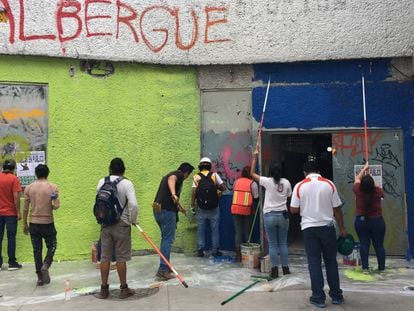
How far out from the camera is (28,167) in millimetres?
7301

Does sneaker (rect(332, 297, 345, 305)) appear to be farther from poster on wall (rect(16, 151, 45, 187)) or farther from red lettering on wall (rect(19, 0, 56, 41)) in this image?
red lettering on wall (rect(19, 0, 56, 41))

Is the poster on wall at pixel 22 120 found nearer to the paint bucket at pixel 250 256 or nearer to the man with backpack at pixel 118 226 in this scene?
the man with backpack at pixel 118 226

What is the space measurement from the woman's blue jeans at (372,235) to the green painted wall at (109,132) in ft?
9.41

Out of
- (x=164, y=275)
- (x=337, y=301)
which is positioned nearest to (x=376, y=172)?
(x=337, y=301)

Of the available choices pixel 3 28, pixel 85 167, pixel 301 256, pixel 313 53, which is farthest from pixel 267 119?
pixel 3 28

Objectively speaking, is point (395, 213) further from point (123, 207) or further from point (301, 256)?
point (123, 207)

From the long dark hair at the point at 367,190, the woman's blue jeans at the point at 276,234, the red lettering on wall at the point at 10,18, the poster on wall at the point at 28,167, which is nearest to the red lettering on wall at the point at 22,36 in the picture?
the red lettering on wall at the point at 10,18

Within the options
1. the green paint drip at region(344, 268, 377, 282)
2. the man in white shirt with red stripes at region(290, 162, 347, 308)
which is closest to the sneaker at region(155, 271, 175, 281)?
the man in white shirt with red stripes at region(290, 162, 347, 308)

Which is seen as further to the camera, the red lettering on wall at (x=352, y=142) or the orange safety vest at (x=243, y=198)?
the red lettering on wall at (x=352, y=142)

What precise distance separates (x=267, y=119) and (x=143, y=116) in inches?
87.4

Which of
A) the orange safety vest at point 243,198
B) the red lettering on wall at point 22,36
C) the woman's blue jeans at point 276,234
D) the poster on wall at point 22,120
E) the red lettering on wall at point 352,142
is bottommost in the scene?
the woman's blue jeans at point 276,234

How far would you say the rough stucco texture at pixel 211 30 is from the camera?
739cm

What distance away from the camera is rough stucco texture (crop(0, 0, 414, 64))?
739 cm

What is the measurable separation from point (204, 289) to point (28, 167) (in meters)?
3.74
